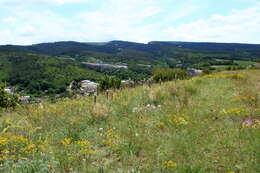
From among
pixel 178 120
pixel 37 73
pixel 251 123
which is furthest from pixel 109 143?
pixel 37 73

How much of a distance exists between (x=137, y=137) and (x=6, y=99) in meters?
6.91

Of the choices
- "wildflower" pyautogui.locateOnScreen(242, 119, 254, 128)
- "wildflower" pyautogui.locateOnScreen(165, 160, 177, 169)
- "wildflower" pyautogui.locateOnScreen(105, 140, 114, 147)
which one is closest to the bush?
"wildflower" pyautogui.locateOnScreen(105, 140, 114, 147)

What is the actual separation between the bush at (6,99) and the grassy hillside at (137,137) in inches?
40.8

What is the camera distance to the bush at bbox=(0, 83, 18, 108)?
340 inches

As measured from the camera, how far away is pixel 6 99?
29.0 feet

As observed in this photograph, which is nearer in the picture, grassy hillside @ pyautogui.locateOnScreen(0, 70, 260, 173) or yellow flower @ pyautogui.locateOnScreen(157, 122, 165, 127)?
grassy hillside @ pyautogui.locateOnScreen(0, 70, 260, 173)

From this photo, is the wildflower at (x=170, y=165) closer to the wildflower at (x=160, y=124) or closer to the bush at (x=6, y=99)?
the wildflower at (x=160, y=124)

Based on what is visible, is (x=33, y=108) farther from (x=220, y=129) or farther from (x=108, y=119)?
(x=220, y=129)

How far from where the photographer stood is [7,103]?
28.2 feet

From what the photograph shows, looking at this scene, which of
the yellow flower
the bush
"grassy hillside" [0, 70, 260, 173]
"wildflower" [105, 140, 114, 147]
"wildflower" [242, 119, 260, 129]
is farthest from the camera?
the bush

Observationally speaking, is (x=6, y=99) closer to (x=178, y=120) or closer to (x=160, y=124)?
(x=160, y=124)

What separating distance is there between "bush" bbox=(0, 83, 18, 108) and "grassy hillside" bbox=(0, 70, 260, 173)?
40.8 inches

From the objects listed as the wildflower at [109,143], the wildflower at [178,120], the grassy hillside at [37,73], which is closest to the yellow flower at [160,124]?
the wildflower at [178,120]

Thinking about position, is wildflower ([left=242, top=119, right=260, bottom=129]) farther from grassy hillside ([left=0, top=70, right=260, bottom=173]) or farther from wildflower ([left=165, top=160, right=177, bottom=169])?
wildflower ([left=165, top=160, right=177, bottom=169])
